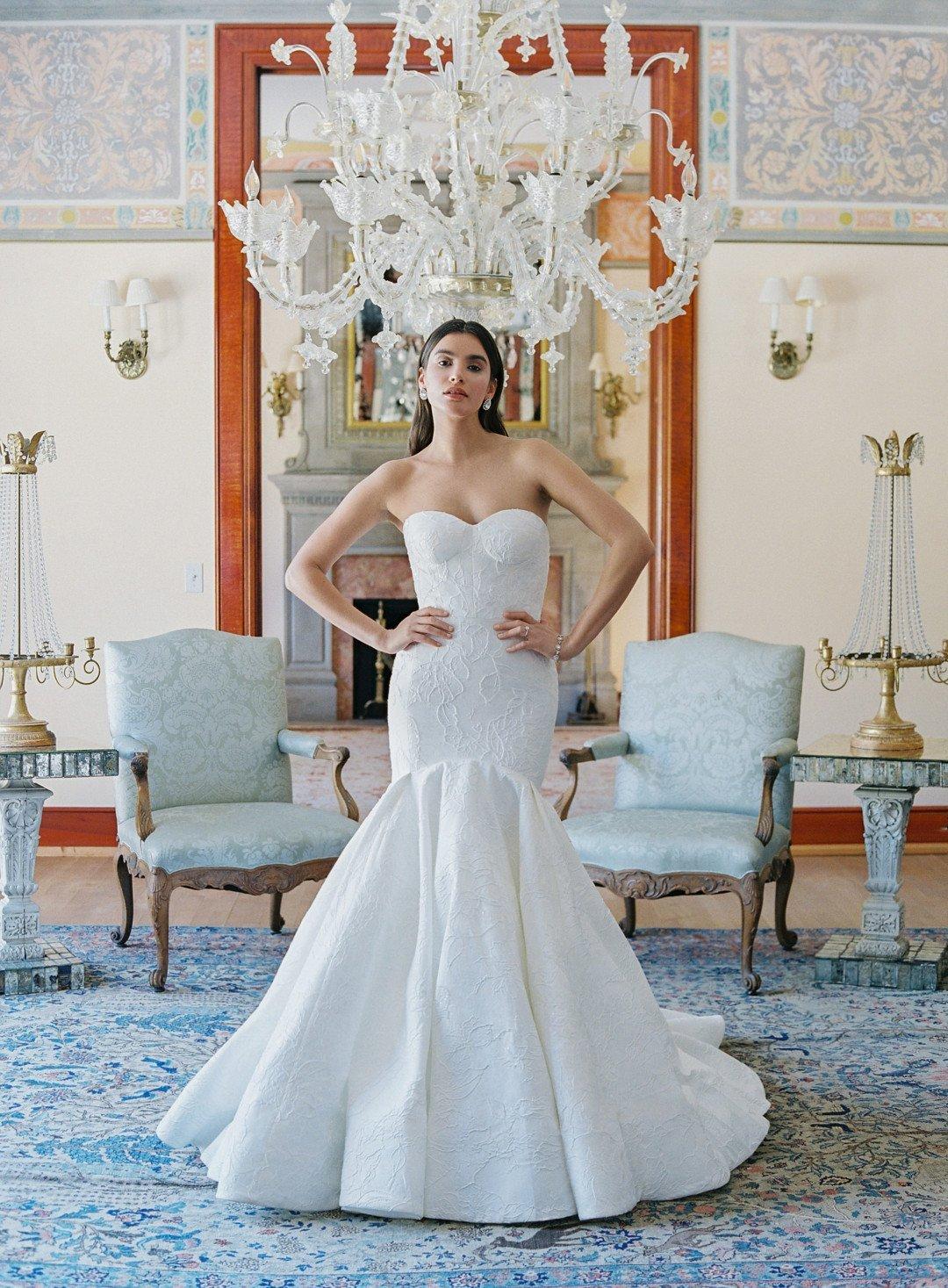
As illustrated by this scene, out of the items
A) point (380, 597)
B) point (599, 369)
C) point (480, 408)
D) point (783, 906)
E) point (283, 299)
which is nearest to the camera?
point (480, 408)

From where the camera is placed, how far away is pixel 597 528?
9.46 feet

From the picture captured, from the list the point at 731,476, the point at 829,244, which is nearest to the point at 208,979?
the point at 731,476

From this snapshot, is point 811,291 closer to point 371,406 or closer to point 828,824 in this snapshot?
point 828,824

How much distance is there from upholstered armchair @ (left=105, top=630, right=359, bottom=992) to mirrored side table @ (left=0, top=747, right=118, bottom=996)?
21cm

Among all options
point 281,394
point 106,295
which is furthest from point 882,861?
point 281,394

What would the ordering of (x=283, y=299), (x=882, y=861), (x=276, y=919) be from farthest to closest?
(x=276, y=919) → (x=882, y=861) → (x=283, y=299)

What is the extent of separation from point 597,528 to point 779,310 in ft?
10.6

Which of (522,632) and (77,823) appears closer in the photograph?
(522,632)

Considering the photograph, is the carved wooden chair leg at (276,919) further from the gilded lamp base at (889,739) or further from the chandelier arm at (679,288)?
the chandelier arm at (679,288)

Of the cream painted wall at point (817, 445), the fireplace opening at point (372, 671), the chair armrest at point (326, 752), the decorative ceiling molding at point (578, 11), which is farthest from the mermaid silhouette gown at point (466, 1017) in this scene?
the fireplace opening at point (372, 671)

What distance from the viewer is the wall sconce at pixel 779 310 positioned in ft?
18.6

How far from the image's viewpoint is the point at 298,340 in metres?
9.48

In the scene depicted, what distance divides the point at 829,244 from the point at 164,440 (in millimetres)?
2809

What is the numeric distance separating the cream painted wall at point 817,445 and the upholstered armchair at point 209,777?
200cm
